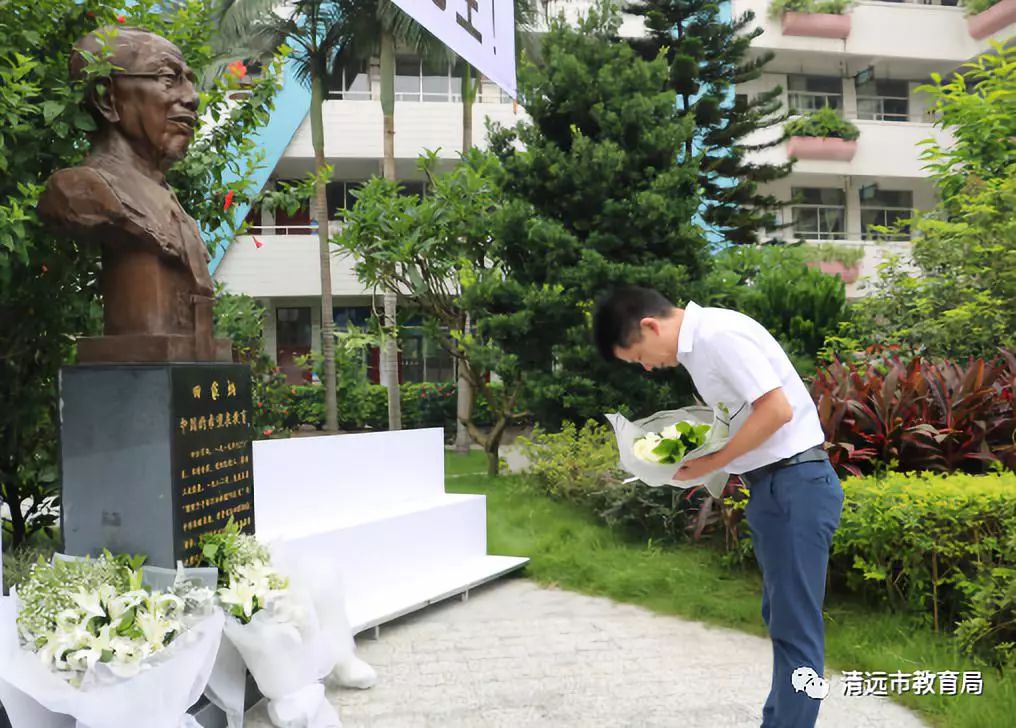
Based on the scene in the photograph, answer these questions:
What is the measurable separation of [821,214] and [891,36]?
378cm

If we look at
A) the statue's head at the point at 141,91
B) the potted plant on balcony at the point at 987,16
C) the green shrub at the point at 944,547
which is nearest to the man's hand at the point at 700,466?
the green shrub at the point at 944,547

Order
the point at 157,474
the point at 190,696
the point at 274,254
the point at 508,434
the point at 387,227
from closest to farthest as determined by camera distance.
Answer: the point at 190,696
the point at 157,474
the point at 387,227
the point at 508,434
the point at 274,254

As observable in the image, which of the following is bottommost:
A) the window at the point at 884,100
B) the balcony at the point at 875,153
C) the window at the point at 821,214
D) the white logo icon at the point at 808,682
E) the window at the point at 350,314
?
the white logo icon at the point at 808,682

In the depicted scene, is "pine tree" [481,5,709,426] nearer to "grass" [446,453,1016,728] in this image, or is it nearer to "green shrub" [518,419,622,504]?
"green shrub" [518,419,622,504]

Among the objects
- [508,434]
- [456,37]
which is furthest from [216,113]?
[508,434]

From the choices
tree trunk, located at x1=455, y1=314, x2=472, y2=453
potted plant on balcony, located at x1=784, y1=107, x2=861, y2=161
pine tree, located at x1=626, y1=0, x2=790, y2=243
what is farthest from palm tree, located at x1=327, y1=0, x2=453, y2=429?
potted plant on balcony, located at x1=784, y1=107, x2=861, y2=161

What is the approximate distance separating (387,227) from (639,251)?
273 cm

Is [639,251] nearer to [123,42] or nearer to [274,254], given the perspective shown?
[123,42]

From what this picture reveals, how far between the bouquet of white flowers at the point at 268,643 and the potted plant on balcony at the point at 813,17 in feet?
54.9

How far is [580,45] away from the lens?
7.51 meters

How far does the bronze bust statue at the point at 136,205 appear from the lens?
3139 millimetres

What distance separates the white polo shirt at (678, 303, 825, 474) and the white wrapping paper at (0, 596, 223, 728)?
66.3 inches

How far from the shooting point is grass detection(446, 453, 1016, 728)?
10.1 ft

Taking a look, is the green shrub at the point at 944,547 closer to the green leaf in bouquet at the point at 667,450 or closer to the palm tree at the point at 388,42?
the green leaf in bouquet at the point at 667,450
